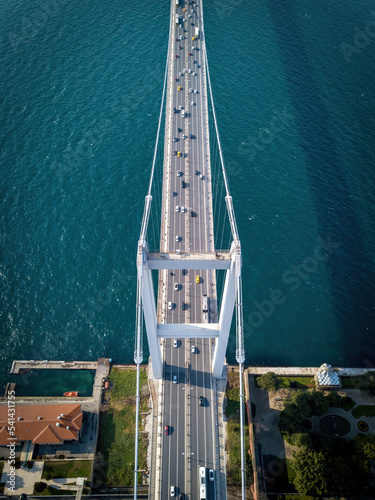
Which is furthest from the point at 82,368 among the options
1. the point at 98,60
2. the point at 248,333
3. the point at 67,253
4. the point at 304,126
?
the point at 98,60

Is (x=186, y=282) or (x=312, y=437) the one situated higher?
(x=186, y=282)

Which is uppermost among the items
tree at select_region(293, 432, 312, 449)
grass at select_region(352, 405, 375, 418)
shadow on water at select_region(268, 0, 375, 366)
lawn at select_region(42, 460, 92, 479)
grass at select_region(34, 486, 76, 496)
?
shadow on water at select_region(268, 0, 375, 366)

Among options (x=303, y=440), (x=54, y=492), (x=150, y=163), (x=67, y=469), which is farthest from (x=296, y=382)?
(x=150, y=163)

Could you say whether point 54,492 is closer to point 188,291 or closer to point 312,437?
point 188,291

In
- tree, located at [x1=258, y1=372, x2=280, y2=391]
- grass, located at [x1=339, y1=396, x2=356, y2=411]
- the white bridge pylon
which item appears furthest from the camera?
tree, located at [x1=258, y1=372, x2=280, y2=391]

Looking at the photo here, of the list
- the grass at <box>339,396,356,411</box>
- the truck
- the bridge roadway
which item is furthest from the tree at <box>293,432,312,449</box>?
the truck

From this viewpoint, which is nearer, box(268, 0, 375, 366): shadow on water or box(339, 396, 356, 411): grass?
box(339, 396, 356, 411): grass

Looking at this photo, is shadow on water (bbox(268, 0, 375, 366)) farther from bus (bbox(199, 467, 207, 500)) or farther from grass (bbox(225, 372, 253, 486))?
bus (bbox(199, 467, 207, 500))

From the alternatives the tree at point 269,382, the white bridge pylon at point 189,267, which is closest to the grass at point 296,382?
the tree at point 269,382
